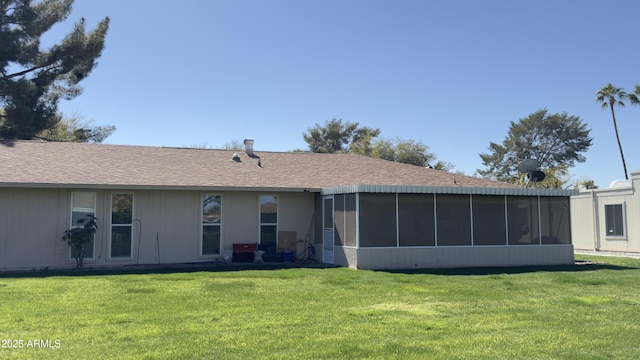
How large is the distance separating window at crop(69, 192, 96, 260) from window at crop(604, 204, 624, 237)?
735 inches

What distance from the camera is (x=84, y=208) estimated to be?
15891 millimetres

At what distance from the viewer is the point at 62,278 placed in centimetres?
1254

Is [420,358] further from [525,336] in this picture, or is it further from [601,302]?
[601,302]

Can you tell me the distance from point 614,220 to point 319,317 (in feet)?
59.1

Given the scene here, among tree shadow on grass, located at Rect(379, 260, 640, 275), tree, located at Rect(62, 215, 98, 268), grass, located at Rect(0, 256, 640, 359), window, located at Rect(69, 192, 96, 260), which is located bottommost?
grass, located at Rect(0, 256, 640, 359)

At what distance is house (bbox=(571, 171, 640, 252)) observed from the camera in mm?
21016

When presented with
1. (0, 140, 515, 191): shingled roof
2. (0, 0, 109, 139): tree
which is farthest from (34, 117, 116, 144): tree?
(0, 140, 515, 191): shingled roof

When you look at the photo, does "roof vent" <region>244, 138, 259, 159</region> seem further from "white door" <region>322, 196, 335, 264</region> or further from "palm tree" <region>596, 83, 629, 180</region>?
"palm tree" <region>596, 83, 629, 180</region>

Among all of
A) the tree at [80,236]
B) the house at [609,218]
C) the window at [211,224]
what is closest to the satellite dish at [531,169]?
the house at [609,218]

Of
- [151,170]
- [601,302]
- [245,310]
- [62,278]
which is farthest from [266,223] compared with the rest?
[601,302]

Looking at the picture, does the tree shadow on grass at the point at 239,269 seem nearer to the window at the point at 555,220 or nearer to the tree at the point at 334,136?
the window at the point at 555,220

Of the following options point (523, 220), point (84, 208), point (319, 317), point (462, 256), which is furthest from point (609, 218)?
point (84, 208)

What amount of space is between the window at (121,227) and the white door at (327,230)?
5.62 metres

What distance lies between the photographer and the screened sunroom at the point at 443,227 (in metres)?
15.2
